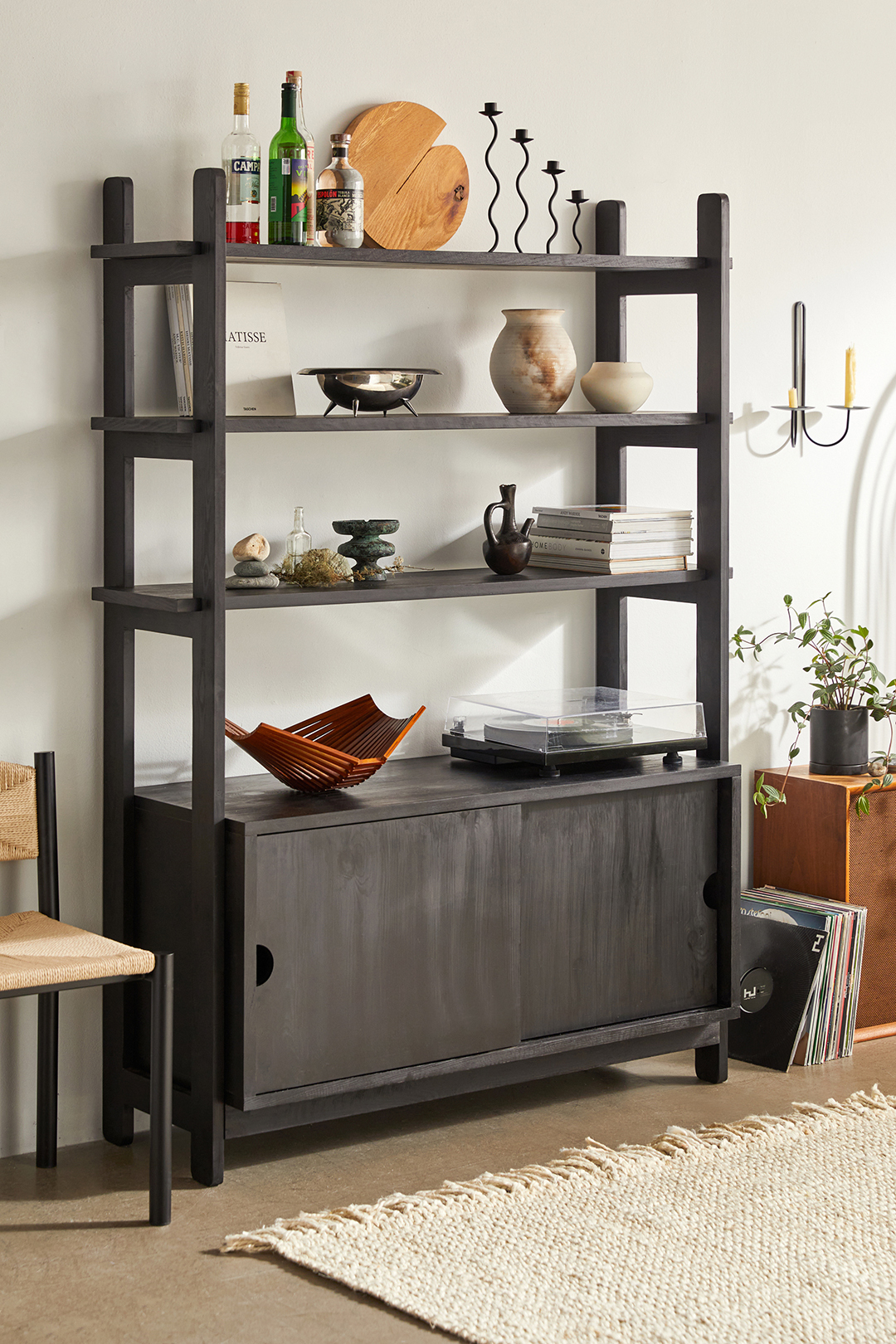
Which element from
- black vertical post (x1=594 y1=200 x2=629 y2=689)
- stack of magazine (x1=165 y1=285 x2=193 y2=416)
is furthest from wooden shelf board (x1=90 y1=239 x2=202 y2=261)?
black vertical post (x1=594 y1=200 x2=629 y2=689)

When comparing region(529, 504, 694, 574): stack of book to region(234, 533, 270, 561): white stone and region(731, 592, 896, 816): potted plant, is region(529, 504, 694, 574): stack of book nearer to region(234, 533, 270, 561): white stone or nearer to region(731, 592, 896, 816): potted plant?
region(731, 592, 896, 816): potted plant

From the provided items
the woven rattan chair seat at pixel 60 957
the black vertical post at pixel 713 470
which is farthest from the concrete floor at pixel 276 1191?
the black vertical post at pixel 713 470

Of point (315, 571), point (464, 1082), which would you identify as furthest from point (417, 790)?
point (464, 1082)

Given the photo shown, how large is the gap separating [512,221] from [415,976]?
1.72m

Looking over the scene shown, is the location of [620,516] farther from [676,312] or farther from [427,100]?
[427,100]

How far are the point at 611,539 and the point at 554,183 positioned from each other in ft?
2.83

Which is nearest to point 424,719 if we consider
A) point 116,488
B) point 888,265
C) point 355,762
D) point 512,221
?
point 355,762

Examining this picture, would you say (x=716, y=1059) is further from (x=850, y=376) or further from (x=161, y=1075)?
(x=850, y=376)

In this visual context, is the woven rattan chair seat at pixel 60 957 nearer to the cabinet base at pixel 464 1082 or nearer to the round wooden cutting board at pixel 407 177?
the cabinet base at pixel 464 1082

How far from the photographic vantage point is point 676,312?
4207 mm

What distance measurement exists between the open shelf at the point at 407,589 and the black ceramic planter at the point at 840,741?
64cm

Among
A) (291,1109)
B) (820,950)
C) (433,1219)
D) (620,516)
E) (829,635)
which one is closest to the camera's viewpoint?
(433,1219)

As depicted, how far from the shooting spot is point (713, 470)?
12.6 feet

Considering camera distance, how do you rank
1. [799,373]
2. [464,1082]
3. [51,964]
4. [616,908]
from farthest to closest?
[799,373], [616,908], [464,1082], [51,964]
